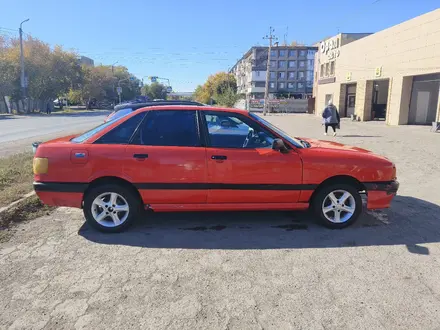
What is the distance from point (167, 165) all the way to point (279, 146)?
→ 1.42m

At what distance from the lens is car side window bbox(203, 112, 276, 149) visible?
450 cm

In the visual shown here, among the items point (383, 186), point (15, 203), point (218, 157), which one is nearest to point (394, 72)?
point (383, 186)

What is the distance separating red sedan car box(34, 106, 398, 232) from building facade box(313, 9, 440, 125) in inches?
834

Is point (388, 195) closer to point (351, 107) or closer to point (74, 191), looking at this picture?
point (74, 191)

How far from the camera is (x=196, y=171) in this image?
4316mm

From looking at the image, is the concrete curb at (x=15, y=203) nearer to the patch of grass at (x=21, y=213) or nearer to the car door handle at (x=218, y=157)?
the patch of grass at (x=21, y=213)

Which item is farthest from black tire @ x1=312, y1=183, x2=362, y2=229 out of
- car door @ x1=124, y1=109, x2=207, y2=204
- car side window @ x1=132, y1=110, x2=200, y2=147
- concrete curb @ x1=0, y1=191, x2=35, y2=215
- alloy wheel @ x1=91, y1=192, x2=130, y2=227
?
Answer: concrete curb @ x1=0, y1=191, x2=35, y2=215

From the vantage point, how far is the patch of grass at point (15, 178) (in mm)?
5587

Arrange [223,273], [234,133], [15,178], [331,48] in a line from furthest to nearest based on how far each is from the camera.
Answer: [331,48] < [15,178] < [234,133] < [223,273]

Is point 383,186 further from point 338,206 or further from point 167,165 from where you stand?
point 167,165

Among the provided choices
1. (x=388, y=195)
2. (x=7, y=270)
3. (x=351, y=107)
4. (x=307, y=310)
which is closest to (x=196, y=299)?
(x=307, y=310)

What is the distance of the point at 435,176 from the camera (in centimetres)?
795

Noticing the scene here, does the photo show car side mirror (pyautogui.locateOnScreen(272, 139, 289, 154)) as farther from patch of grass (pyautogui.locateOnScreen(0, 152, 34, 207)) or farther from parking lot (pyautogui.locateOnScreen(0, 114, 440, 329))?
patch of grass (pyautogui.locateOnScreen(0, 152, 34, 207))

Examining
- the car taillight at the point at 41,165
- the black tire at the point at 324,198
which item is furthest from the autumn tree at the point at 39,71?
the black tire at the point at 324,198
